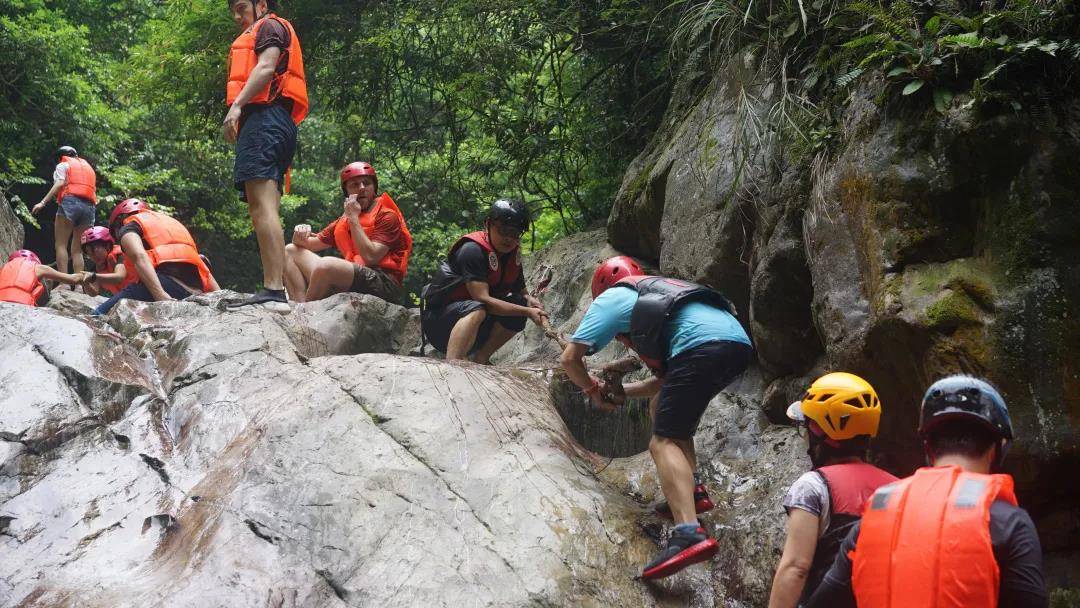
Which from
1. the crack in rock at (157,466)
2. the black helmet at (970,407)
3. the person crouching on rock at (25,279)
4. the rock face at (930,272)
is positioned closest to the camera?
the black helmet at (970,407)

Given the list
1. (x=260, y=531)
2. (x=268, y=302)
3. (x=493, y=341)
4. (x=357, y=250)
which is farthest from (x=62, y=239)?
(x=260, y=531)

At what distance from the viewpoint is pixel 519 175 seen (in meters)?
10.3

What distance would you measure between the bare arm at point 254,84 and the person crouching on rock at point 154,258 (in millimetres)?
2117

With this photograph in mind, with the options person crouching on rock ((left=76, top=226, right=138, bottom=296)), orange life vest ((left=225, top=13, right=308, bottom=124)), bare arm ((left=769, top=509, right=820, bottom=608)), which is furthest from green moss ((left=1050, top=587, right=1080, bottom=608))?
person crouching on rock ((left=76, top=226, right=138, bottom=296))

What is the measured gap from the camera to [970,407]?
2.74 metres

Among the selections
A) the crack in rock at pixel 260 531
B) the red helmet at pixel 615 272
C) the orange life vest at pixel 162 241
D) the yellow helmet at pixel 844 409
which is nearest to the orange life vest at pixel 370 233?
the orange life vest at pixel 162 241

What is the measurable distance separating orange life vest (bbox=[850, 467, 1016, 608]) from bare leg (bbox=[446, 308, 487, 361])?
4490mm

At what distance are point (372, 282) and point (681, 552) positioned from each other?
4843 millimetres

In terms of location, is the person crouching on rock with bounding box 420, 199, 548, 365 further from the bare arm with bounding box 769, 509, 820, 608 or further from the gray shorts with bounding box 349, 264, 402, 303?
the bare arm with bounding box 769, 509, 820, 608

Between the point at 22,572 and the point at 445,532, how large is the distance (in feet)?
7.33

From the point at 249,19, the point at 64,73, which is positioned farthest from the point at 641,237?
the point at 64,73

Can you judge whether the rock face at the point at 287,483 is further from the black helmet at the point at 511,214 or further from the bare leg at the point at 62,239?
the bare leg at the point at 62,239

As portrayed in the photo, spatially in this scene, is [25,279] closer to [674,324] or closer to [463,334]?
[463,334]

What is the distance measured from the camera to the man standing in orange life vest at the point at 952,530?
2.45m
